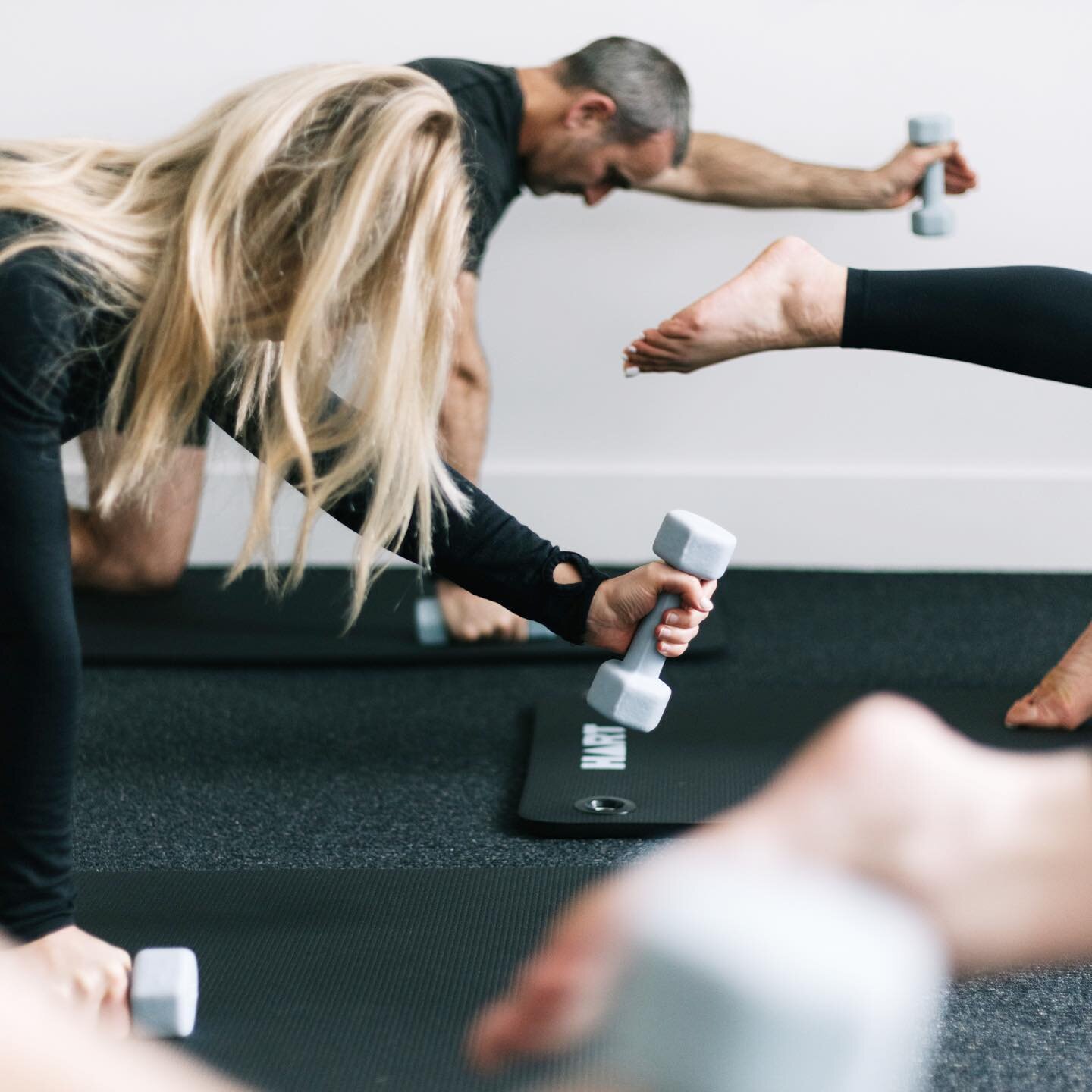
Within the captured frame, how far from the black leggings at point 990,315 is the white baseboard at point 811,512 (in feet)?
3.75

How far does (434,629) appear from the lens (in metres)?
2.38

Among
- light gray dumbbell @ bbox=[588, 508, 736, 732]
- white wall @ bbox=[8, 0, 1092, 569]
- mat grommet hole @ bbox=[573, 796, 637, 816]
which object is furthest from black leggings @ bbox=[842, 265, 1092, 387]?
white wall @ bbox=[8, 0, 1092, 569]

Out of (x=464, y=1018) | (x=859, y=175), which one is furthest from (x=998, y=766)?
(x=859, y=175)

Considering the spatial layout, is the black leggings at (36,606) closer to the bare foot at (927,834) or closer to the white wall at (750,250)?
the bare foot at (927,834)

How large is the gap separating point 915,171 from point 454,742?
125 centimetres

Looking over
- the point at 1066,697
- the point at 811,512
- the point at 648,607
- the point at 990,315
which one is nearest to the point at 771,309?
the point at 990,315

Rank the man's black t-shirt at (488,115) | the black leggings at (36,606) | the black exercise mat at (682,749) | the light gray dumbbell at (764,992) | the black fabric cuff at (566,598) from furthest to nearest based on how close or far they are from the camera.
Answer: the man's black t-shirt at (488,115), the black exercise mat at (682,749), the black fabric cuff at (566,598), the black leggings at (36,606), the light gray dumbbell at (764,992)

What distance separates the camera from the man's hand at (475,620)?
2.37 m

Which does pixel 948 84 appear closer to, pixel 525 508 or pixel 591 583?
pixel 525 508

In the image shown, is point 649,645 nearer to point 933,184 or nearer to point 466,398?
point 466,398

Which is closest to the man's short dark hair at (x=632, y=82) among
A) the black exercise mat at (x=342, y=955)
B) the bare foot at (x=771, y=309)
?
the bare foot at (x=771, y=309)

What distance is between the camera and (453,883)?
1.47 meters

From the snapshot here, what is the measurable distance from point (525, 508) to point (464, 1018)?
177cm

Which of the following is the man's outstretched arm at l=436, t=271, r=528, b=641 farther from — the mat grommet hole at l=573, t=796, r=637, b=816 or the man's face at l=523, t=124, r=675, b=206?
the mat grommet hole at l=573, t=796, r=637, b=816
